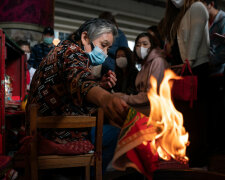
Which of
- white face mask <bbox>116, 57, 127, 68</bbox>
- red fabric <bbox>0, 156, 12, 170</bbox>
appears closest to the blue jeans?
red fabric <bbox>0, 156, 12, 170</bbox>

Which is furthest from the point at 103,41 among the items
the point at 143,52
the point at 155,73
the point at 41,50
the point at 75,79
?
the point at 41,50

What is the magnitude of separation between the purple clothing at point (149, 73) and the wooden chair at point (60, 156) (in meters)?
1.64

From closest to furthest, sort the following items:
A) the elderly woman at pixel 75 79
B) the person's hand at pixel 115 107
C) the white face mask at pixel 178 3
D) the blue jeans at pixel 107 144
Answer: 1. the person's hand at pixel 115 107
2. the elderly woman at pixel 75 79
3. the blue jeans at pixel 107 144
4. the white face mask at pixel 178 3

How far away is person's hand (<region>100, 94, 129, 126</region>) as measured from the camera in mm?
913

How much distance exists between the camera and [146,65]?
3.40 meters

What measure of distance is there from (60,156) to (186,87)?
1.56m

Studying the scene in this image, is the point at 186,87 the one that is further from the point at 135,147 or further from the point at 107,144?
the point at 135,147

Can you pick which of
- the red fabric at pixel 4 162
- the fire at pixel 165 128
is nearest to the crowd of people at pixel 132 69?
the fire at pixel 165 128

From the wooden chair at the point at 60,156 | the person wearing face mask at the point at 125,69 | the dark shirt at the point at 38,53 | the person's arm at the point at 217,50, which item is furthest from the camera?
the dark shirt at the point at 38,53

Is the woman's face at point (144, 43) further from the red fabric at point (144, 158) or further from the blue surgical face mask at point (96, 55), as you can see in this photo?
the red fabric at point (144, 158)

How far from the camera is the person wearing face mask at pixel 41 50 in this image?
4.82 metres

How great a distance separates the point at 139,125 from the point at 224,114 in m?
2.16

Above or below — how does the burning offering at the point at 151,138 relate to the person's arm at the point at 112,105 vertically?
below

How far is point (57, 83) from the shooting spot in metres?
1.51
